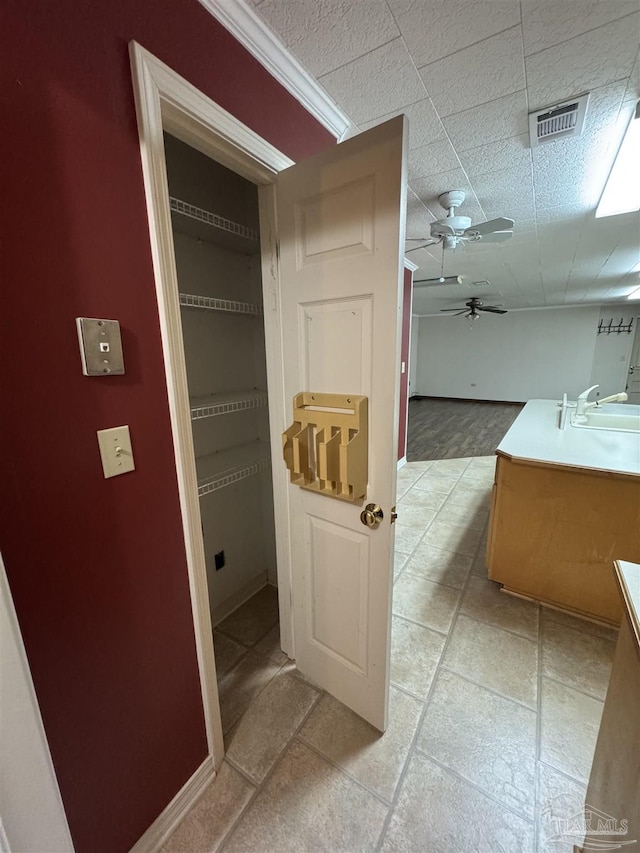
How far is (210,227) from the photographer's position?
144cm

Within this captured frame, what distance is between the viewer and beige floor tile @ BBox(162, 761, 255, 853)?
1.05 m

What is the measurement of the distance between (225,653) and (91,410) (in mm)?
1575

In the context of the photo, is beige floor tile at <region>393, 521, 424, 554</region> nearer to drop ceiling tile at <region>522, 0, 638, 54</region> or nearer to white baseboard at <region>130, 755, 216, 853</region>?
white baseboard at <region>130, 755, 216, 853</region>

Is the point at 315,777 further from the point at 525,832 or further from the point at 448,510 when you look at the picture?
the point at 448,510

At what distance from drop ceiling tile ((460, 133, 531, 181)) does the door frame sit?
1267 mm

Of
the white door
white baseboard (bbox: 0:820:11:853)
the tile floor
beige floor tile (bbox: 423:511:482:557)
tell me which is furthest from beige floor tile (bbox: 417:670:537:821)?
white baseboard (bbox: 0:820:11:853)

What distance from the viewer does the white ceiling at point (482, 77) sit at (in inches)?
41.3

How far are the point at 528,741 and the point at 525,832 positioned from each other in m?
0.31

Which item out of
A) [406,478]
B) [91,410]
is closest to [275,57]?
[91,410]

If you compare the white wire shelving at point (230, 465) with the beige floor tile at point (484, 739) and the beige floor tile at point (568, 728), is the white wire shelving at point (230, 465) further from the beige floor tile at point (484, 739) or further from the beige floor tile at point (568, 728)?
the beige floor tile at point (568, 728)

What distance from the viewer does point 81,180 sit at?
721 mm

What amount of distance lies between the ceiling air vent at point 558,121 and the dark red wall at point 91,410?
1.35 meters

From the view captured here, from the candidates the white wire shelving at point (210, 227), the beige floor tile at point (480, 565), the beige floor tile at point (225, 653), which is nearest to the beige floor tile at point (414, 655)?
the beige floor tile at point (480, 565)

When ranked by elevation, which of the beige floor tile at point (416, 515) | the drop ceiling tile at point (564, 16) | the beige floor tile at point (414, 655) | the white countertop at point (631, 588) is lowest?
the beige floor tile at point (414, 655)
